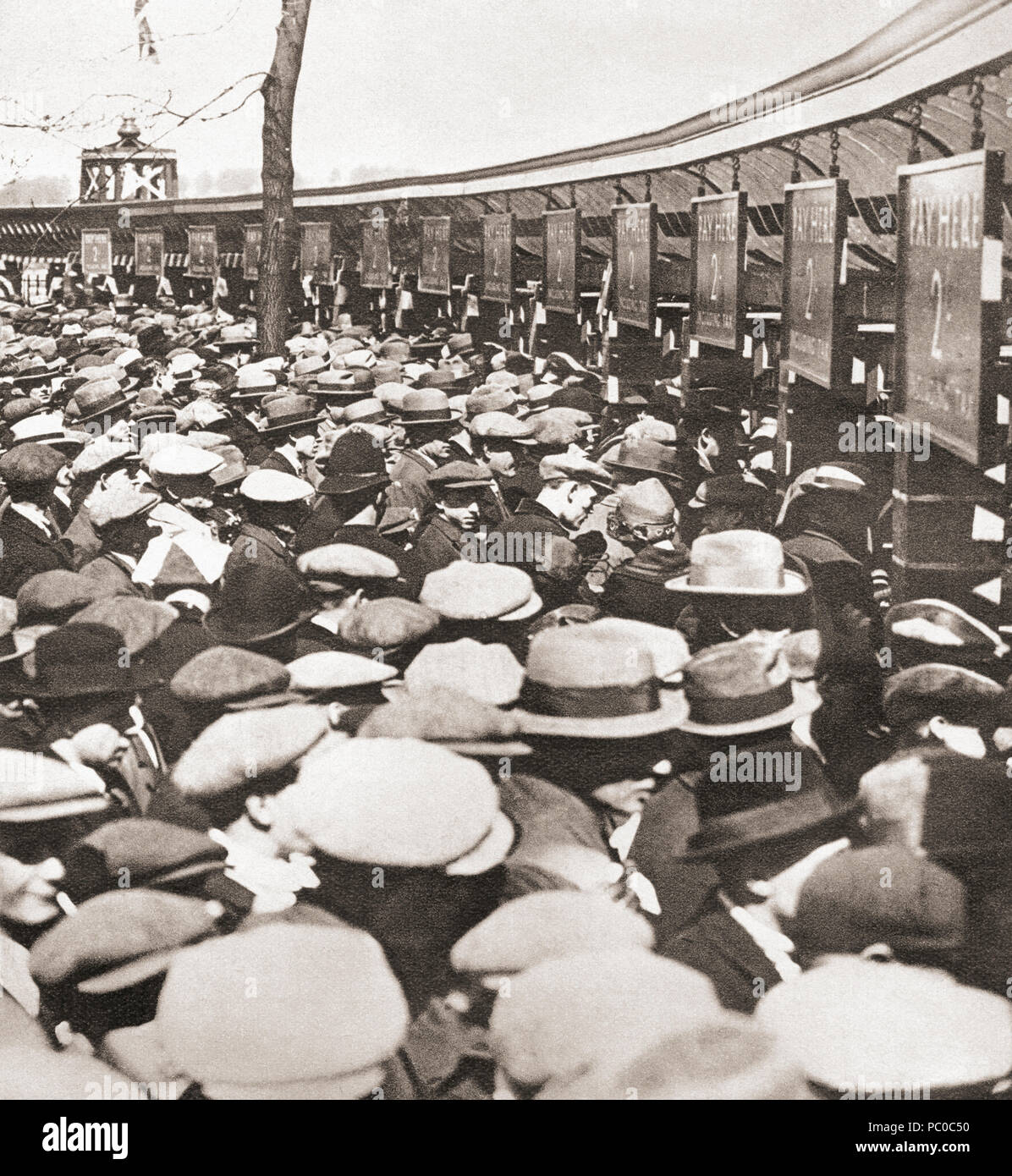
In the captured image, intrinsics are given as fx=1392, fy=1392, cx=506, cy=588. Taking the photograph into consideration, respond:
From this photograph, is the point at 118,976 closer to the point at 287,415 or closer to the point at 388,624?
the point at 388,624

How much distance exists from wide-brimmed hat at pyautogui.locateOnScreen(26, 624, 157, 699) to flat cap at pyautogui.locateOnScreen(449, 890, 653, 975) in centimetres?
83

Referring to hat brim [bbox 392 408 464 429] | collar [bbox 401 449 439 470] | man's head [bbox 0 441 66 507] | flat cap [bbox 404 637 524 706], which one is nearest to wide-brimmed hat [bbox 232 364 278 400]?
hat brim [bbox 392 408 464 429]

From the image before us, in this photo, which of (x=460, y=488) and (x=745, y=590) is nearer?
(x=745, y=590)

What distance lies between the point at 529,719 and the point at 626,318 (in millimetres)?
5215

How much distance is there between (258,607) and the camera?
2658mm

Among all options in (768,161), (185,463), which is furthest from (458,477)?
(768,161)

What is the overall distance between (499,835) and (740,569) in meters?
0.80

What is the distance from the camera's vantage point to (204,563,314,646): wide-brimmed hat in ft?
8.58

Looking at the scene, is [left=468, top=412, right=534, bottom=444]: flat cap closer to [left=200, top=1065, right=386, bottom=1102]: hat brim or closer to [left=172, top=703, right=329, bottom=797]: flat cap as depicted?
[left=172, top=703, right=329, bottom=797]: flat cap

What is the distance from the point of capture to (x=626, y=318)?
23.4 feet

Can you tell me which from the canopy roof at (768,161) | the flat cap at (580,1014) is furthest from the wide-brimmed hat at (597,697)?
the canopy roof at (768,161)

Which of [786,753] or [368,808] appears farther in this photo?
[786,753]
